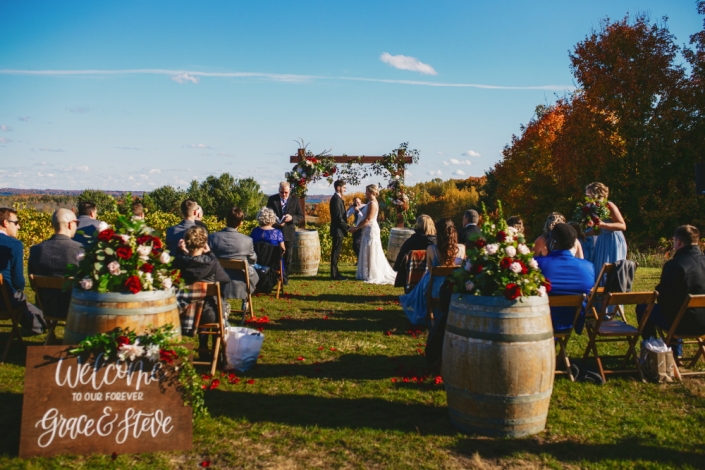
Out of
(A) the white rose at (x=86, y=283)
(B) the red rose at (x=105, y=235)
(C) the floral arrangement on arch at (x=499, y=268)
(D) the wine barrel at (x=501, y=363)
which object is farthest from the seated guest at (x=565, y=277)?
(A) the white rose at (x=86, y=283)

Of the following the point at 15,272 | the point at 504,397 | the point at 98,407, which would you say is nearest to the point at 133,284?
the point at 98,407

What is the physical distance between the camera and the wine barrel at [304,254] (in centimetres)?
1304

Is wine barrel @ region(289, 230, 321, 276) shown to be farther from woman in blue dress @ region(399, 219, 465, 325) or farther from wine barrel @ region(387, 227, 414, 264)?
woman in blue dress @ region(399, 219, 465, 325)

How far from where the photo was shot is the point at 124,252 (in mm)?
3984

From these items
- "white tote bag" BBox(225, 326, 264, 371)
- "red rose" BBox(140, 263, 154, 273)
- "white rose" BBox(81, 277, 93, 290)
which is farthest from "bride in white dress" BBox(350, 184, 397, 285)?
"white rose" BBox(81, 277, 93, 290)

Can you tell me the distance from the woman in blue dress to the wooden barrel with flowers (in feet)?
12.4

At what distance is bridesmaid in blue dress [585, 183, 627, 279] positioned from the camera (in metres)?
7.89

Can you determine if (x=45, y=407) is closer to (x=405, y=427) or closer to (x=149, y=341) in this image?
(x=149, y=341)

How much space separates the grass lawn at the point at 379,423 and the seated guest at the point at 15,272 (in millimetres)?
366

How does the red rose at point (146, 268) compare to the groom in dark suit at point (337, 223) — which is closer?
the red rose at point (146, 268)

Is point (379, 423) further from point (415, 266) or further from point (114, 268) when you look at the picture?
point (415, 266)

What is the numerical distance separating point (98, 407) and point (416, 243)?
5701 mm

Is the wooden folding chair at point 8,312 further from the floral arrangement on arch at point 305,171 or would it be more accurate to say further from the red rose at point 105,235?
the floral arrangement on arch at point 305,171

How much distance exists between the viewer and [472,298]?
4234mm
